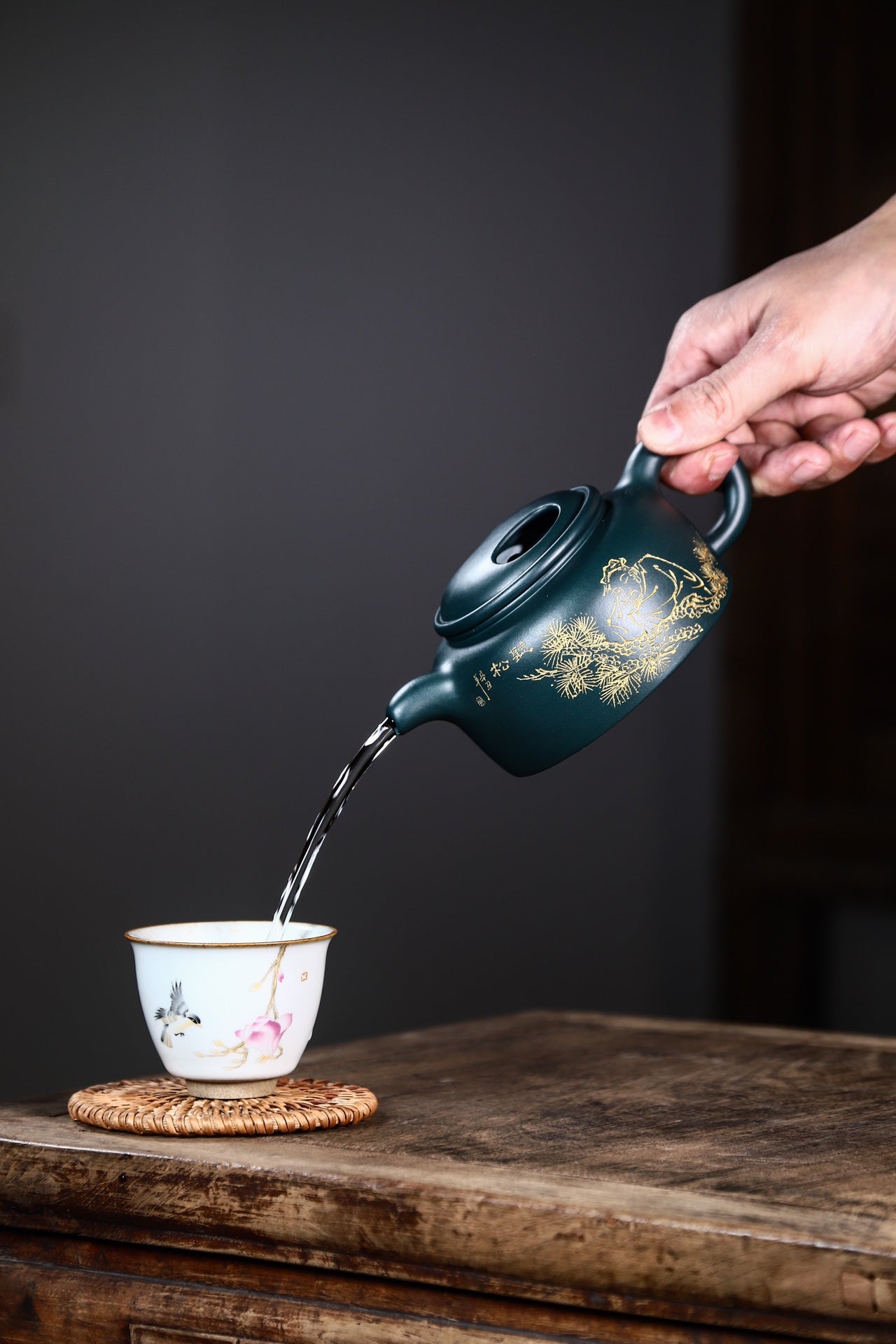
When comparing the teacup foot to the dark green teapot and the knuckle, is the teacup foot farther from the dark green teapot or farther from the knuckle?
the knuckle

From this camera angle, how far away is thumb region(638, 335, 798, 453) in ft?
4.02

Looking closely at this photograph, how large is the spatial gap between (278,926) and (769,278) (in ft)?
2.45

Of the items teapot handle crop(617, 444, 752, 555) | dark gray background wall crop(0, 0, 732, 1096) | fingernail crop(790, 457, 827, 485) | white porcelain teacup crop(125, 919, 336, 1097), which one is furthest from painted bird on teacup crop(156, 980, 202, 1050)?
dark gray background wall crop(0, 0, 732, 1096)

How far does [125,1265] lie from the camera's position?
3.00ft

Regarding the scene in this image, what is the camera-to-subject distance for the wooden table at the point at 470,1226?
75 cm

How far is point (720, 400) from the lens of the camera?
1276 millimetres

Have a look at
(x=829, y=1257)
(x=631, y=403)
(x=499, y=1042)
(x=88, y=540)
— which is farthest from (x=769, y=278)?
(x=631, y=403)

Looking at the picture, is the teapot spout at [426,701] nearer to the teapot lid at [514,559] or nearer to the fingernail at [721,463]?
the teapot lid at [514,559]

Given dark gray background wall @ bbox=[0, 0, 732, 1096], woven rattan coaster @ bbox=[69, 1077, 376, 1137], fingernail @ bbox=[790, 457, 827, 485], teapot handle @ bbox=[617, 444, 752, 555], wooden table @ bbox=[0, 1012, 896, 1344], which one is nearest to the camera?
wooden table @ bbox=[0, 1012, 896, 1344]

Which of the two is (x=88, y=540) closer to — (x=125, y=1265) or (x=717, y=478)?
(x=717, y=478)

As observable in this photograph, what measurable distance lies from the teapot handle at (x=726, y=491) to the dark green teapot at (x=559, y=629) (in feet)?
0.30

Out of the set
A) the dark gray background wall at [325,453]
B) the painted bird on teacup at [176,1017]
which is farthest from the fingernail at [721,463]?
the dark gray background wall at [325,453]

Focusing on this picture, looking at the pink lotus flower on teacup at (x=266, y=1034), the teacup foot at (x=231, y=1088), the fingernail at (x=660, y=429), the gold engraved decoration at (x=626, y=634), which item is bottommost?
the teacup foot at (x=231, y=1088)

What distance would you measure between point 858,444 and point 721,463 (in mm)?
351
